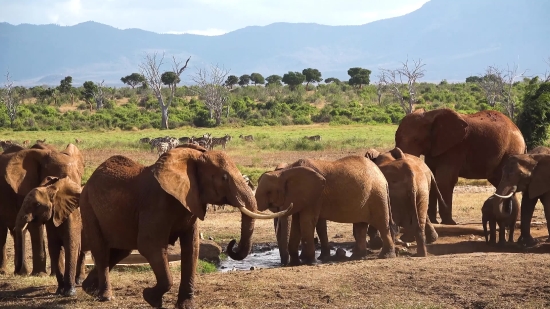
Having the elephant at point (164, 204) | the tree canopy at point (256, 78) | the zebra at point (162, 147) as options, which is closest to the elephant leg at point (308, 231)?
the elephant at point (164, 204)

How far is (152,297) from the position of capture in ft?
28.7

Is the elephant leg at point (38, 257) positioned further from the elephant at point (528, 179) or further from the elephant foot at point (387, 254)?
the elephant at point (528, 179)

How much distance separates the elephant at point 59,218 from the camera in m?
9.93

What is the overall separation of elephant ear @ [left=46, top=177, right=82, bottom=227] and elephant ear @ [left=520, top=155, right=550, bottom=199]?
7348 millimetres

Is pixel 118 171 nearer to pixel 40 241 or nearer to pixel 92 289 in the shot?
pixel 92 289

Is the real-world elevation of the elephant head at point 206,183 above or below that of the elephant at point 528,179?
above

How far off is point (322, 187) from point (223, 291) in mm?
2931

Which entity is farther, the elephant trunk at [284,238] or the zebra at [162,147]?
the zebra at [162,147]

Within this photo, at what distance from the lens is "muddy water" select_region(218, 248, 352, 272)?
13516mm

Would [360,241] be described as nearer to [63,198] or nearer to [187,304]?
[187,304]

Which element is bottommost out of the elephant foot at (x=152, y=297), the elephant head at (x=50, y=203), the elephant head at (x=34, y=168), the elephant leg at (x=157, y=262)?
the elephant foot at (x=152, y=297)

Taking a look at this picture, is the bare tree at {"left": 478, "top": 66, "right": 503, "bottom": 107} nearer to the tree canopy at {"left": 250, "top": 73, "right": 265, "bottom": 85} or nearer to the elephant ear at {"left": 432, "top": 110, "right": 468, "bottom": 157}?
the elephant ear at {"left": 432, "top": 110, "right": 468, "bottom": 157}

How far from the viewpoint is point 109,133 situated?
53.3m

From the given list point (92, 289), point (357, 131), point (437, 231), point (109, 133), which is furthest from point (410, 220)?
point (109, 133)
